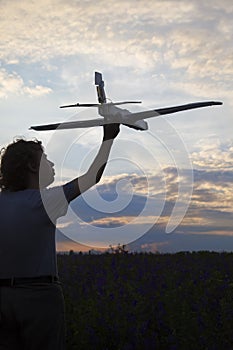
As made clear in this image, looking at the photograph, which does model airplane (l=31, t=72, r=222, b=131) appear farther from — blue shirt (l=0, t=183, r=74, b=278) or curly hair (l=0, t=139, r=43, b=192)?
blue shirt (l=0, t=183, r=74, b=278)

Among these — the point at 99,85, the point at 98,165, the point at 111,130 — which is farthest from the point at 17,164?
the point at 99,85

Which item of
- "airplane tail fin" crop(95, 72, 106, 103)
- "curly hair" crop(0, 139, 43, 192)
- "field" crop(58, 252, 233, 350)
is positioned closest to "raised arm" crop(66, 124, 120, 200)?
"curly hair" crop(0, 139, 43, 192)

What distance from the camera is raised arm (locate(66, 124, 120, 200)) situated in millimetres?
2641

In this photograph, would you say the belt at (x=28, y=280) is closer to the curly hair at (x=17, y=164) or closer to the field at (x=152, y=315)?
the curly hair at (x=17, y=164)

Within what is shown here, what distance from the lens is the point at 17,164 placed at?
2895 mm

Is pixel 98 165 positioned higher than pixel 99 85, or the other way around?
pixel 99 85

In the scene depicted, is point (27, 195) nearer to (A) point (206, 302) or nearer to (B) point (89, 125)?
(B) point (89, 125)

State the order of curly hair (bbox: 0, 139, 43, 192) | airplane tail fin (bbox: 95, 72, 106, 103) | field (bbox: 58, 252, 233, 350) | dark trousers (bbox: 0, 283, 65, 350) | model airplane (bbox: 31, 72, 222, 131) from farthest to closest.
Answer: field (bbox: 58, 252, 233, 350), airplane tail fin (bbox: 95, 72, 106, 103), curly hair (bbox: 0, 139, 43, 192), dark trousers (bbox: 0, 283, 65, 350), model airplane (bbox: 31, 72, 222, 131)

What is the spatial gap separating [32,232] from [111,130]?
2.10ft

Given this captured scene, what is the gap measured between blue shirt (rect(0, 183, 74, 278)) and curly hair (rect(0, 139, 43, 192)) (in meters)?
0.14

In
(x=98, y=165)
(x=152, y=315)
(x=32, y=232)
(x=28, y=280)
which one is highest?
(x=98, y=165)

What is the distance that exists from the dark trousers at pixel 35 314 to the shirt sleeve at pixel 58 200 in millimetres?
357

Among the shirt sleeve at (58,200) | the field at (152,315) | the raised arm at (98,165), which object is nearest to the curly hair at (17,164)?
the shirt sleeve at (58,200)

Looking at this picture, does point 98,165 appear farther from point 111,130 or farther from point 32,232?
point 32,232
